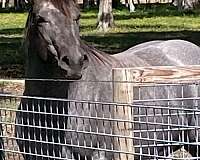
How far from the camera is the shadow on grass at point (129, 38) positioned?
59.9 feet

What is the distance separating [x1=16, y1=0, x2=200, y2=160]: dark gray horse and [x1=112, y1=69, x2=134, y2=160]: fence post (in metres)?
0.20

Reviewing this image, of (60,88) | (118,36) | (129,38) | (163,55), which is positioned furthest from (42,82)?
(118,36)

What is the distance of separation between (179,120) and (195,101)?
496mm

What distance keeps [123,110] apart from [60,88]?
2.53 ft

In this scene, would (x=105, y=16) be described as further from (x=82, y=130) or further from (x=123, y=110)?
(x=123, y=110)

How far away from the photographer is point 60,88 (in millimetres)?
5598

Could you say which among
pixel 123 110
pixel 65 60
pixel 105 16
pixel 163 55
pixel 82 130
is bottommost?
pixel 105 16

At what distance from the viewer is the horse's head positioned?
505 centimetres

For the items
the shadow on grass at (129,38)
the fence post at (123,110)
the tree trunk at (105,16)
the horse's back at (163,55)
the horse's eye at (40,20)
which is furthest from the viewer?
the tree trunk at (105,16)

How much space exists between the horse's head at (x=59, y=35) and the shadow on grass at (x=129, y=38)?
37.5 ft

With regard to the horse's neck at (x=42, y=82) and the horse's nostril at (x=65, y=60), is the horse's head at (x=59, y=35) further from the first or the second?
the horse's neck at (x=42, y=82)

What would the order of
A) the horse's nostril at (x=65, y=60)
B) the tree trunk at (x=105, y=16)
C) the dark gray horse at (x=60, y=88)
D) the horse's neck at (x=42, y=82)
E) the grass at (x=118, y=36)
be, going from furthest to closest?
the tree trunk at (x=105, y=16) < the grass at (x=118, y=36) < the horse's neck at (x=42, y=82) < the dark gray horse at (x=60, y=88) < the horse's nostril at (x=65, y=60)

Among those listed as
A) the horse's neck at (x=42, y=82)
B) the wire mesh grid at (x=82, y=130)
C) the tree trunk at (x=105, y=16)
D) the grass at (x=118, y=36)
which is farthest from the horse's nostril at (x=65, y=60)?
the tree trunk at (x=105, y=16)

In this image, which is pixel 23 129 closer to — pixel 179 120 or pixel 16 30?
pixel 179 120
